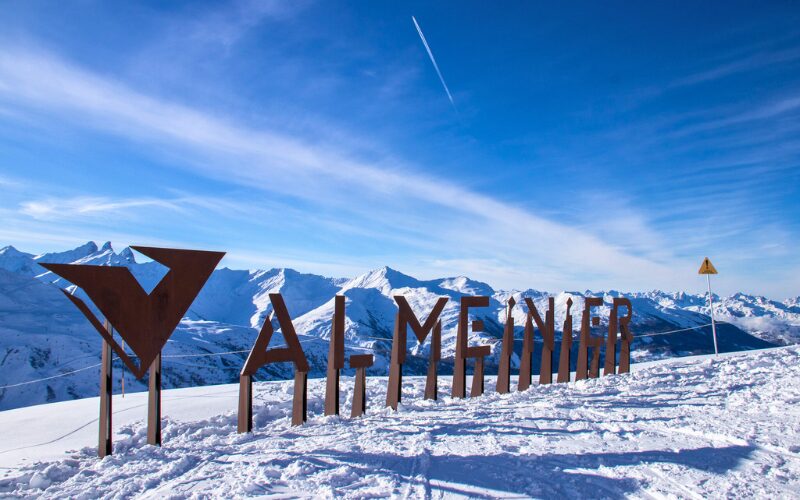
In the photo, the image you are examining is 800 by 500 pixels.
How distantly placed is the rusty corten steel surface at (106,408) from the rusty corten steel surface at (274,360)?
169cm

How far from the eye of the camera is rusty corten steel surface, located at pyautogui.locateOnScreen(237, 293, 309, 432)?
690 cm

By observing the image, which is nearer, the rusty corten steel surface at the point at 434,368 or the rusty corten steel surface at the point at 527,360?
the rusty corten steel surface at the point at 434,368

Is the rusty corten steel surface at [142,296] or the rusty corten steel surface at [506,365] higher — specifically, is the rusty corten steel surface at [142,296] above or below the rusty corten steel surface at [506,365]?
above

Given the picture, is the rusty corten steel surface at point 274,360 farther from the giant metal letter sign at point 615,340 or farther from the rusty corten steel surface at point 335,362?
the giant metal letter sign at point 615,340

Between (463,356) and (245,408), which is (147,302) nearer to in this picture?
(245,408)

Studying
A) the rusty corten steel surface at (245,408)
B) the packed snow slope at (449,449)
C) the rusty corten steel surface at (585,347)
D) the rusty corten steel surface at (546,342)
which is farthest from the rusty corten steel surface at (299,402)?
the rusty corten steel surface at (585,347)

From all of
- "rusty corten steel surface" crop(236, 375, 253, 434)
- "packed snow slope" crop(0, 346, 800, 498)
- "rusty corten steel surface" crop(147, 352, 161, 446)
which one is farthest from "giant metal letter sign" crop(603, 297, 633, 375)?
"rusty corten steel surface" crop(147, 352, 161, 446)

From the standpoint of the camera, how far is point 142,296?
6152mm

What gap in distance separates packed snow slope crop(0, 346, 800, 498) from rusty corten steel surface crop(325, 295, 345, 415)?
315mm

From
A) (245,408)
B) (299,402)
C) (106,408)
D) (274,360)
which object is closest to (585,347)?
(299,402)

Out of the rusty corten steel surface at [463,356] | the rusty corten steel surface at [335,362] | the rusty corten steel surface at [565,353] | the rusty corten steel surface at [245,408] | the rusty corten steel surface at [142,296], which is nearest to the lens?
the rusty corten steel surface at [142,296]

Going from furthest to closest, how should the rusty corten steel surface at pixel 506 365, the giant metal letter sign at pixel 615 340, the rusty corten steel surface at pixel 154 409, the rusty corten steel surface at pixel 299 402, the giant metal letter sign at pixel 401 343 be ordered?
the giant metal letter sign at pixel 615 340 < the rusty corten steel surface at pixel 506 365 < the giant metal letter sign at pixel 401 343 < the rusty corten steel surface at pixel 299 402 < the rusty corten steel surface at pixel 154 409

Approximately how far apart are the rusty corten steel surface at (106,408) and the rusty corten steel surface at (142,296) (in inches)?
6.1

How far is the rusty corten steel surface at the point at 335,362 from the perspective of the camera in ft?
25.8
